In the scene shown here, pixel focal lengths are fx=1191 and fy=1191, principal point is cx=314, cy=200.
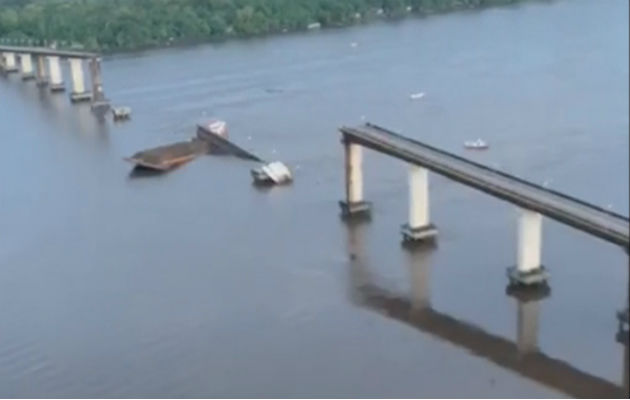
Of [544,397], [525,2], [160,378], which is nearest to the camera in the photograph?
[544,397]

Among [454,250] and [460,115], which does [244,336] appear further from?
[460,115]

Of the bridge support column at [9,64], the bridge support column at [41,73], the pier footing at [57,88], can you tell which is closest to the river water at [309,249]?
the pier footing at [57,88]

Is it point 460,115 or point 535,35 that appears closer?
point 460,115

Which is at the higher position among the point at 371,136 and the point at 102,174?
the point at 371,136

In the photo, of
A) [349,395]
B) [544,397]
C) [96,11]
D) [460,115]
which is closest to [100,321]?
[349,395]

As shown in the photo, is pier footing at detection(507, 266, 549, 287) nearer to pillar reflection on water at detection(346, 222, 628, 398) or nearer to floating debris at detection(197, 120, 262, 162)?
pillar reflection on water at detection(346, 222, 628, 398)

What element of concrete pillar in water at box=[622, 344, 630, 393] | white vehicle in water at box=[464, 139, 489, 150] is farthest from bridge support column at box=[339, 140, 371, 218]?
concrete pillar in water at box=[622, 344, 630, 393]

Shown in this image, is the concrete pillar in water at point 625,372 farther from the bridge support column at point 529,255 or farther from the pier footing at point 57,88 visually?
the pier footing at point 57,88
